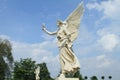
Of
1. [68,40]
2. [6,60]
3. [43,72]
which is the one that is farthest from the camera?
[43,72]

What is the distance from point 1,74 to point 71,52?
26.0m

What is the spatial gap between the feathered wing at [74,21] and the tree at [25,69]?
32.9 m

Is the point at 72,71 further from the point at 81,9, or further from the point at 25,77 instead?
the point at 25,77

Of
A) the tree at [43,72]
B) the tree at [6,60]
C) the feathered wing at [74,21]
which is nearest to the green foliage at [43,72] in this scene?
the tree at [43,72]

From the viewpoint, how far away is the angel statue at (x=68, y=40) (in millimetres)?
19188

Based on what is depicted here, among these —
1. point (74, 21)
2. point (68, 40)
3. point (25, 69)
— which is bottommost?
point (68, 40)

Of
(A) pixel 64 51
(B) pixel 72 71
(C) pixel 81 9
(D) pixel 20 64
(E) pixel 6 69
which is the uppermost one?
(D) pixel 20 64

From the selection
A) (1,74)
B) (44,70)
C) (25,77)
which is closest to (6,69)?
(1,74)

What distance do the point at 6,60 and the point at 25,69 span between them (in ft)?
33.5

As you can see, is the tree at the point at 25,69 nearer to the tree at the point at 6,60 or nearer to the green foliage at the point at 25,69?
the green foliage at the point at 25,69

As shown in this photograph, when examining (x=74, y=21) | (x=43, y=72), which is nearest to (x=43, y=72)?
(x=43, y=72)

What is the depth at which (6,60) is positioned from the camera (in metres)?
43.5

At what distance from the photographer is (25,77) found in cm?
5319

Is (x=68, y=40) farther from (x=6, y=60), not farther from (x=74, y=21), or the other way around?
(x=6, y=60)
